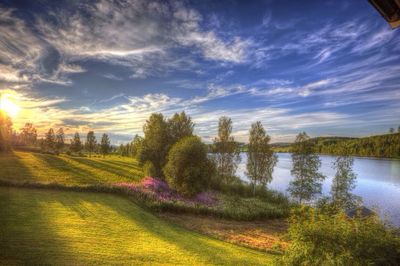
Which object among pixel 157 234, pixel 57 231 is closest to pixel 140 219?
pixel 157 234

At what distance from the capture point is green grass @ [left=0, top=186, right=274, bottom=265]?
1019 centimetres

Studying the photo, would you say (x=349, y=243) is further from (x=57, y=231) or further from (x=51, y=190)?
(x=51, y=190)

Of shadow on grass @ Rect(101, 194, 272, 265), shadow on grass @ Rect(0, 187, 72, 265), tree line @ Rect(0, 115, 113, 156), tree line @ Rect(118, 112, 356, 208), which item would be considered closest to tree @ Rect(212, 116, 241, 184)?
tree line @ Rect(118, 112, 356, 208)

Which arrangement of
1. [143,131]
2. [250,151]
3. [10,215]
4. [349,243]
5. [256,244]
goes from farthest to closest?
[250,151] → [143,131] → [256,244] → [10,215] → [349,243]

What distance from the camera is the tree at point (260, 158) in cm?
4259

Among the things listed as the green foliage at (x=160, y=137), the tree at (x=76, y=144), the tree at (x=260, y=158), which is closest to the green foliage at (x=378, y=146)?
the tree at (x=260, y=158)

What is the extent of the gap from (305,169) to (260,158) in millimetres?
8703

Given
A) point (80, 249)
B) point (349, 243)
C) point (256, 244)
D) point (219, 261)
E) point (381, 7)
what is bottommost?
point (256, 244)

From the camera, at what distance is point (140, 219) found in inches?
735

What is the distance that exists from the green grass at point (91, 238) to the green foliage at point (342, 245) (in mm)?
5500

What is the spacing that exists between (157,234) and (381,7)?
16.0 metres

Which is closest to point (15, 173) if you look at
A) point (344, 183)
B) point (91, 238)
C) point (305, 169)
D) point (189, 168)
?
point (189, 168)

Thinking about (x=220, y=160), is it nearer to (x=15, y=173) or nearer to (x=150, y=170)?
(x=150, y=170)

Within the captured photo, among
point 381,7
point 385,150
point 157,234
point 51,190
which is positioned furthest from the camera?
point 385,150
